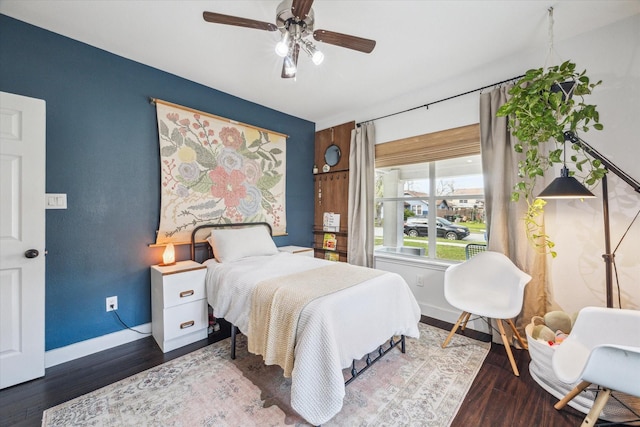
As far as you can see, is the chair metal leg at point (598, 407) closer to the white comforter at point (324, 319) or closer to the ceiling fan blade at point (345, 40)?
the white comforter at point (324, 319)

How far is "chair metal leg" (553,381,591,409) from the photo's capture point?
4.83 feet

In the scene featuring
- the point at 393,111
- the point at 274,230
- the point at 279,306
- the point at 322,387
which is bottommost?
the point at 322,387

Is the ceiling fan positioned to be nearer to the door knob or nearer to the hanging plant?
the hanging plant

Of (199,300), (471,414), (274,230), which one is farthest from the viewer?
(274,230)

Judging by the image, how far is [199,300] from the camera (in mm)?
2459

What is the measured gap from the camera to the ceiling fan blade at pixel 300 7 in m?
1.39

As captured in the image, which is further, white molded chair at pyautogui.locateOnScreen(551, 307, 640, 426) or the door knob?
the door knob

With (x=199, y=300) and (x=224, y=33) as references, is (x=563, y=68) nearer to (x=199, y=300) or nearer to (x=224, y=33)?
(x=224, y=33)

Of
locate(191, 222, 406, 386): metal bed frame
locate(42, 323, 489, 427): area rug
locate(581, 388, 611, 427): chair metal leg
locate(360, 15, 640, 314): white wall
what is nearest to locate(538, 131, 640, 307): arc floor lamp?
locate(360, 15, 640, 314): white wall

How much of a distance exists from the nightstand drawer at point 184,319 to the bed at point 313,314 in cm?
17

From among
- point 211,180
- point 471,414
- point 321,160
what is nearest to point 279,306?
point 471,414

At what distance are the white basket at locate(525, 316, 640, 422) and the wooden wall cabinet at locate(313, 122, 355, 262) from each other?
2.35 metres

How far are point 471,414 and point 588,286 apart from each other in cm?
152

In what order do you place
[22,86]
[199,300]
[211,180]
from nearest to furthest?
1. [22,86]
2. [199,300]
3. [211,180]
